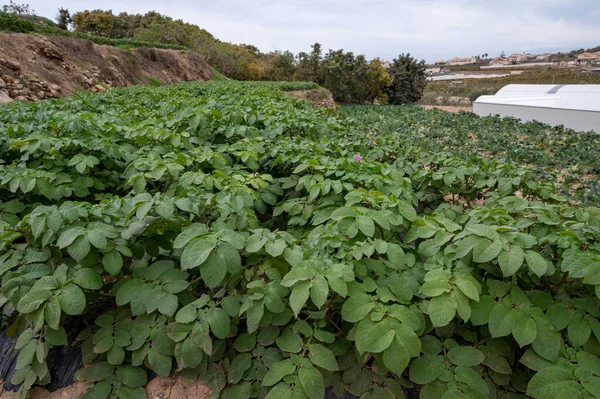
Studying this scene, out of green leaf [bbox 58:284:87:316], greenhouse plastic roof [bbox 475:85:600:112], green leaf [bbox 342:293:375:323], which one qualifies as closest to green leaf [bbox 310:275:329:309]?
green leaf [bbox 342:293:375:323]

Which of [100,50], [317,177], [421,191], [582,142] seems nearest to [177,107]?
[317,177]

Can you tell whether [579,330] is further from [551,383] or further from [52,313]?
[52,313]

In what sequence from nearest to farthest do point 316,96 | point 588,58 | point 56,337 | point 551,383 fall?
1. point 551,383
2. point 56,337
3. point 316,96
4. point 588,58

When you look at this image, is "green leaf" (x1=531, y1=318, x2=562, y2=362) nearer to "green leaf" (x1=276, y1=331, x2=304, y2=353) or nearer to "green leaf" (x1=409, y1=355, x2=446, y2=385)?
"green leaf" (x1=409, y1=355, x2=446, y2=385)

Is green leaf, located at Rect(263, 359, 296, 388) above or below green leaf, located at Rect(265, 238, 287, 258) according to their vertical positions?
below

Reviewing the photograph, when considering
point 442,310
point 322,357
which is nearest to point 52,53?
point 322,357

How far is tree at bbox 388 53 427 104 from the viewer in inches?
1510

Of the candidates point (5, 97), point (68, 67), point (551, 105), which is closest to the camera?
point (5, 97)

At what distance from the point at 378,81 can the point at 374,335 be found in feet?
129

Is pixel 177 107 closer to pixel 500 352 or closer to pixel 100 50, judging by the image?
pixel 500 352

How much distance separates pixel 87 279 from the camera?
4.78 ft

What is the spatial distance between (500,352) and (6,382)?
91.7 inches

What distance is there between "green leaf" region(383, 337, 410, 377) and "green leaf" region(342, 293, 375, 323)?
150 millimetres

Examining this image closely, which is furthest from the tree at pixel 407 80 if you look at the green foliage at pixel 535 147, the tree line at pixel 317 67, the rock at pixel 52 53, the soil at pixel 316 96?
the rock at pixel 52 53
